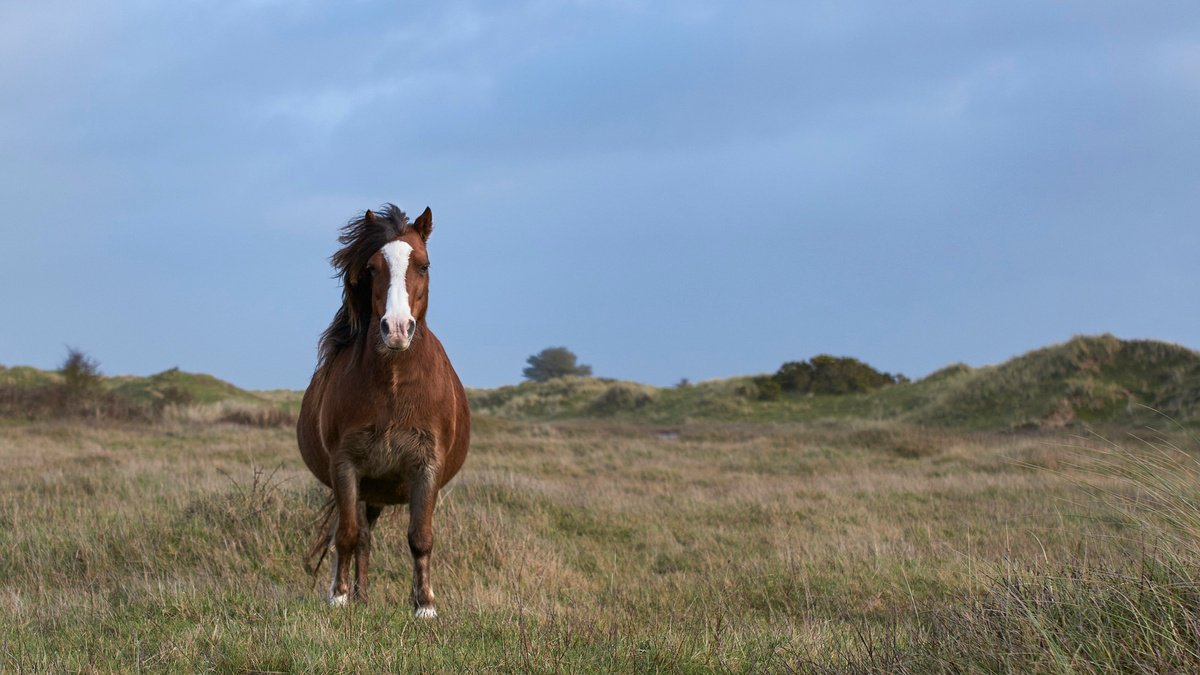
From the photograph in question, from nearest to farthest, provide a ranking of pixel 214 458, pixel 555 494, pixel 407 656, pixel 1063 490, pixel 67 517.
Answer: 1. pixel 407 656
2. pixel 67 517
3. pixel 555 494
4. pixel 1063 490
5. pixel 214 458

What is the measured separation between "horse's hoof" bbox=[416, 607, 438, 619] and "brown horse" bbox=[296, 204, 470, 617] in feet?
0.05

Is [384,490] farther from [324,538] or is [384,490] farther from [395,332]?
[395,332]

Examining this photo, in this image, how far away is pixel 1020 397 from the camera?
1214 inches

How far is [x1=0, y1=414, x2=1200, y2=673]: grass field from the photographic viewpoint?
145 inches

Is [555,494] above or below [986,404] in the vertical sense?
below

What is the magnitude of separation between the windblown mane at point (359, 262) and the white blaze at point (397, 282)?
8.3 inches

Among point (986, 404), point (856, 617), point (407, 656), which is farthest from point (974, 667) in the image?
point (986, 404)

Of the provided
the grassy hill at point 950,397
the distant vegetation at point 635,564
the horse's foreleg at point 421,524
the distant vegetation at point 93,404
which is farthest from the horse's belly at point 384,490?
the grassy hill at point 950,397

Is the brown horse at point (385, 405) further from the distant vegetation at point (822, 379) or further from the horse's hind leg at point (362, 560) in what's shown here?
the distant vegetation at point (822, 379)

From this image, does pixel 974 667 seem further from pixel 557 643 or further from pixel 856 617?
pixel 856 617

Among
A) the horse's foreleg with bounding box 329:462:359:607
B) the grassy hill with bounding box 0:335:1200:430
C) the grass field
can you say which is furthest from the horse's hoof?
the grassy hill with bounding box 0:335:1200:430

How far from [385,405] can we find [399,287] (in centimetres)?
79

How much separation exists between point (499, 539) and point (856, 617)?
9.86ft

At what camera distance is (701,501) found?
11.8 metres
